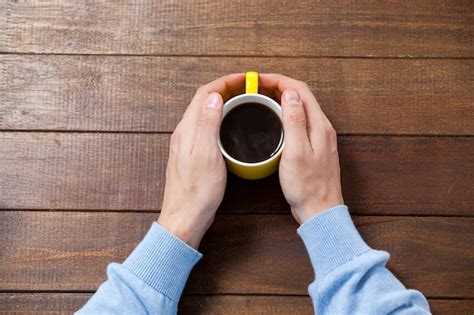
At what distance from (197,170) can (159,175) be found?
0.12 meters

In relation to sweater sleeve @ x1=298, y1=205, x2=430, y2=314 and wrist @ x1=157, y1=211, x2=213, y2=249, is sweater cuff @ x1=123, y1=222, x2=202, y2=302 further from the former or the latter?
sweater sleeve @ x1=298, y1=205, x2=430, y2=314

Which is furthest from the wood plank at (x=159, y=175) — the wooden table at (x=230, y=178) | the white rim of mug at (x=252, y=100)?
the white rim of mug at (x=252, y=100)

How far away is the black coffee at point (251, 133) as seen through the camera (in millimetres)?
876

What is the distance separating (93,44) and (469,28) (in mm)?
715

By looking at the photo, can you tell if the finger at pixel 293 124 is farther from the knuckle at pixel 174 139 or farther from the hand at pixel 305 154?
the knuckle at pixel 174 139

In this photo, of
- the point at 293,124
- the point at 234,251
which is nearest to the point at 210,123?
the point at 293,124

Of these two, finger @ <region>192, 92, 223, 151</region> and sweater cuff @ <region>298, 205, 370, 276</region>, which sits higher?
finger @ <region>192, 92, 223, 151</region>

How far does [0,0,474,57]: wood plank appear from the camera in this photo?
1001 millimetres

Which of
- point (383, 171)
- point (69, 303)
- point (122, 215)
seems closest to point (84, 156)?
point (122, 215)

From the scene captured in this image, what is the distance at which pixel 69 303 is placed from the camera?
0.93 meters

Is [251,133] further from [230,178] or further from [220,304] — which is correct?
[220,304]

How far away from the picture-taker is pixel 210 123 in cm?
86

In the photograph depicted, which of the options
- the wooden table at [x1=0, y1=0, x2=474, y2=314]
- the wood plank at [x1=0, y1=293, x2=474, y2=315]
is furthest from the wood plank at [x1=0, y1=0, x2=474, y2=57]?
the wood plank at [x1=0, y1=293, x2=474, y2=315]

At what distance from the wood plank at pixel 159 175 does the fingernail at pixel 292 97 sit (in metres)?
0.15
